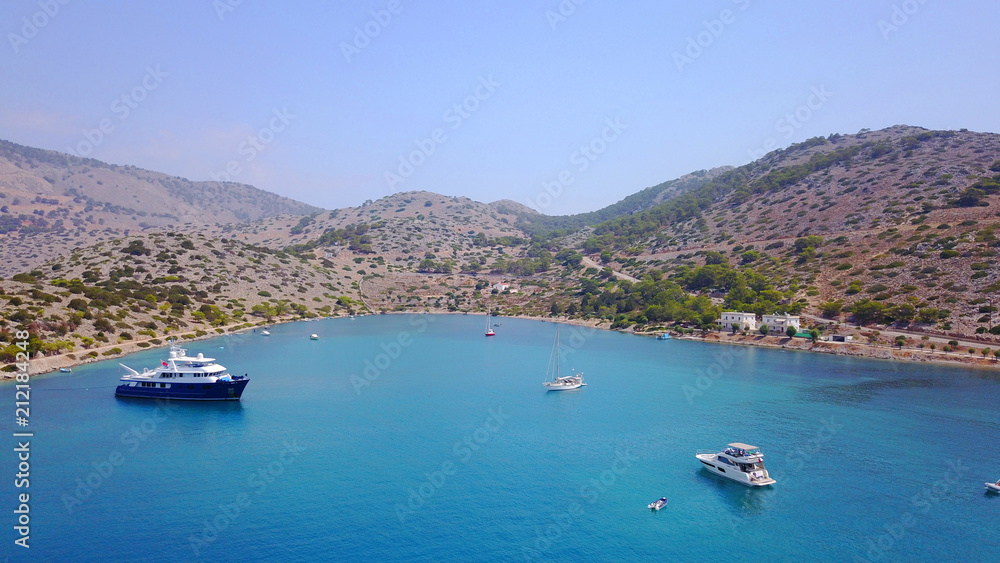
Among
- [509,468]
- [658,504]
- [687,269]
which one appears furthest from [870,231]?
[509,468]

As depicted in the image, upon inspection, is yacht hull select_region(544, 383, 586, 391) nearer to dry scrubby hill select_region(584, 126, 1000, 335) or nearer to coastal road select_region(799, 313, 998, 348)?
coastal road select_region(799, 313, 998, 348)

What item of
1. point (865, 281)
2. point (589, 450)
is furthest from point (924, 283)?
point (589, 450)

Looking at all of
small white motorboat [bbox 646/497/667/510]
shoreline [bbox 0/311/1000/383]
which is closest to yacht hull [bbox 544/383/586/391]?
small white motorboat [bbox 646/497/667/510]

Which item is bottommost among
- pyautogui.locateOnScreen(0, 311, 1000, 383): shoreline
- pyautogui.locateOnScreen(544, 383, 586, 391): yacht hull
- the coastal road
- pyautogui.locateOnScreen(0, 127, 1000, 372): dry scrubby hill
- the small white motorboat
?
the small white motorboat

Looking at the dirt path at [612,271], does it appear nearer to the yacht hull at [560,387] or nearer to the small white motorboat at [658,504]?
the yacht hull at [560,387]

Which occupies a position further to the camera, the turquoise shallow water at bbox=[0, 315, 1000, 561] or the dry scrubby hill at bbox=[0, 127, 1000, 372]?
the dry scrubby hill at bbox=[0, 127, 1000, 372]

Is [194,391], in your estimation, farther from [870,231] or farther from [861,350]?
[870,231]

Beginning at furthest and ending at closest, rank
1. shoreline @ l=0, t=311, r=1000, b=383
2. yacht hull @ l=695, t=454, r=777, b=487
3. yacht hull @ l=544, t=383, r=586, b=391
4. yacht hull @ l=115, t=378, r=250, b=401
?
1. shoreline @ l=0, t=311, r=1000, b=383
2. yacht hull @ l=544, t=383, r=586, b=391
3. yacht hull @ l=115, t=378, r=250, b=401
4. yacht hull @ l=695, t=454, r=777, b=487

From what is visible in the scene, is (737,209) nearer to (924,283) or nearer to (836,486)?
(924,283)
